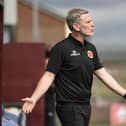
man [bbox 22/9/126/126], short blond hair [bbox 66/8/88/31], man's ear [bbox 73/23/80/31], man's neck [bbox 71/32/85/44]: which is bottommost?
man [bbox 22/9/126/126]

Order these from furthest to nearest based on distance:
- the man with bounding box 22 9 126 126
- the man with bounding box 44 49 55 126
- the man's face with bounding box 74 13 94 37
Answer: the man with bounding box 44 49 55 126
the man's face with bounding box 74 13 94 37
the man with bounding box 22 9 126 126

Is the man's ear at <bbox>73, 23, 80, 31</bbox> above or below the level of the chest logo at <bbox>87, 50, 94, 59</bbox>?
above


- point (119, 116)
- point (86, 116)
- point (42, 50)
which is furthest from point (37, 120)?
point (119, 116)

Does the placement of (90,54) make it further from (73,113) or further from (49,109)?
(49,109)

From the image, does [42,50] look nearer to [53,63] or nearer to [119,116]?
[53,63]

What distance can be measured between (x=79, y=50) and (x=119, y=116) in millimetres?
42390

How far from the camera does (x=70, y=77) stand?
29.1 feet

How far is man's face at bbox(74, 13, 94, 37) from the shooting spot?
897 cm

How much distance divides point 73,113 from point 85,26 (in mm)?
933

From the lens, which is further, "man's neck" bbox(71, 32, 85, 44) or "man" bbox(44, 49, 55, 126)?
"man" bbox(44, 49, 55, 126)

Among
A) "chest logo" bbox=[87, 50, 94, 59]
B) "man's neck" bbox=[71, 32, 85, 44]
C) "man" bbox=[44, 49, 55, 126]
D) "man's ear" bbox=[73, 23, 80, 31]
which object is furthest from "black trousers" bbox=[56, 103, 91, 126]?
"man" bbox=[44, 49, 55, 126]

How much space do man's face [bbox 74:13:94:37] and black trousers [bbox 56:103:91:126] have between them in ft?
2.52

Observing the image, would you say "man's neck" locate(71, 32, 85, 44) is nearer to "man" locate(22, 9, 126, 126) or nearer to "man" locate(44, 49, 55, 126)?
A: "man" locate(22, 9, 126, 126)

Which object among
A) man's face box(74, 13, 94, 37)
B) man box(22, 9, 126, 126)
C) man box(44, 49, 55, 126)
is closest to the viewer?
man box(22, 9, 126, 126)
